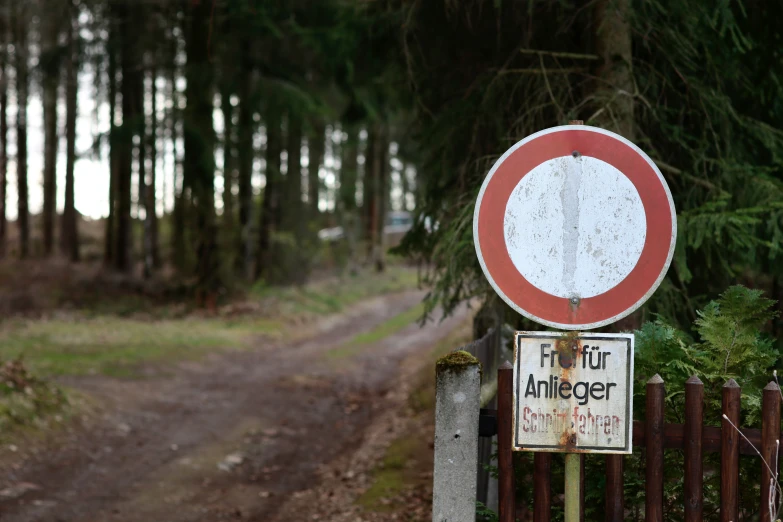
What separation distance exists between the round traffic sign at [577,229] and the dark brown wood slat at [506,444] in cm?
41

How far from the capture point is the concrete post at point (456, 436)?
133 inches

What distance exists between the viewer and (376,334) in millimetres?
20281

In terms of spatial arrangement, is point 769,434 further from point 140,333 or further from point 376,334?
point 376,334

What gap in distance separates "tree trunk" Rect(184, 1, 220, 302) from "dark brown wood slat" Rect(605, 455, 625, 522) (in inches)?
671

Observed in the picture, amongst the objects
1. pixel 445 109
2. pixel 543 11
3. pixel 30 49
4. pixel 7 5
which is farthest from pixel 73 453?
pixel 30 49

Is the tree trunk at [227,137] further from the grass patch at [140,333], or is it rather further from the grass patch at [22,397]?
the grass patch at [22,397]

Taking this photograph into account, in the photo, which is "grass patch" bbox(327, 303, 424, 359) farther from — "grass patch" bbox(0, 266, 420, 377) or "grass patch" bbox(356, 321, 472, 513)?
"grass patch" bbox(356, 321, 472, 513)

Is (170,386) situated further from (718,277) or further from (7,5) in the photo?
(7,5)

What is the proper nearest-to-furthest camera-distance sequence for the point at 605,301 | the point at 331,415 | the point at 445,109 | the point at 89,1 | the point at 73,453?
the point at 605,301, the point at 445,109, the point at 73,453, the point at 331,415, the point at 89,1

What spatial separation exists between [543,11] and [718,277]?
2.63m

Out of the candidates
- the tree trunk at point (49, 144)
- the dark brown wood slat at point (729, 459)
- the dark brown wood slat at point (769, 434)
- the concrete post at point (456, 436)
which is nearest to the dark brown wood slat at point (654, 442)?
the dark brown wood slat at point (729, 459)

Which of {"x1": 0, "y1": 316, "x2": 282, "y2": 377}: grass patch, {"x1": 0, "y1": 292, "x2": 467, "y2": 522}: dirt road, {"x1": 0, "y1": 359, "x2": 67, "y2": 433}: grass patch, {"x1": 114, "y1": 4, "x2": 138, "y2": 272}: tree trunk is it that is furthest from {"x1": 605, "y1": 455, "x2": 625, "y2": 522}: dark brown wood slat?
{"x1": 114, "y1": 4, "x2": 138, "y2": 272}: tree trunk

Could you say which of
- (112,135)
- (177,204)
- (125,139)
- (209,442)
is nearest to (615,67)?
(209,442)

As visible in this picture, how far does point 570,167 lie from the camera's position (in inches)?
121
